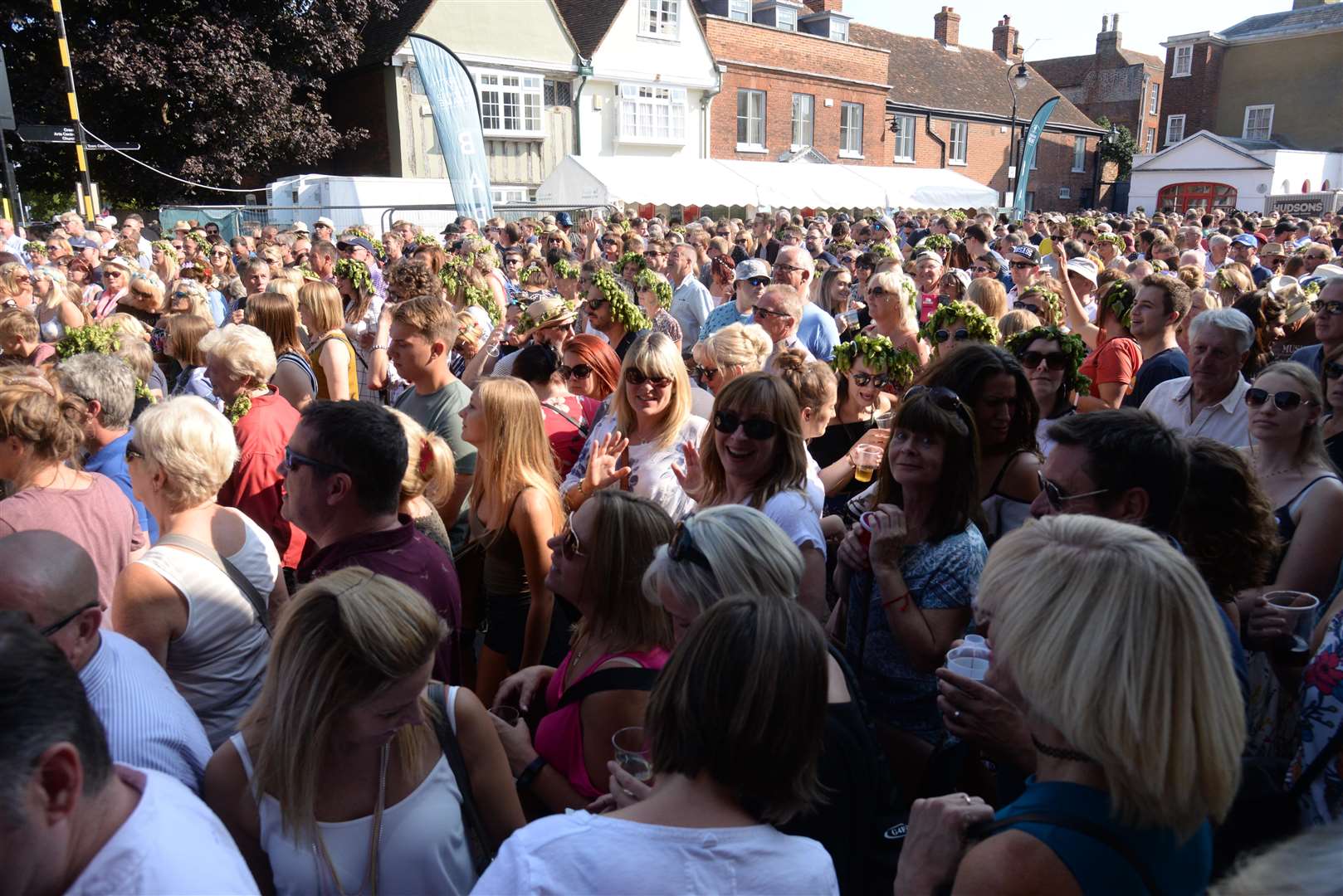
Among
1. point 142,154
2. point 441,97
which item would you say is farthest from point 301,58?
point 441,97

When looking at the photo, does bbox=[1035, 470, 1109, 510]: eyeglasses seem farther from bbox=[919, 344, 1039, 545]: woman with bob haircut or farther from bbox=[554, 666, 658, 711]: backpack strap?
bbox=[554, 666, 658, 711]: backpack strap

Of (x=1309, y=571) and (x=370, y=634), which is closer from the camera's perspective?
(x=370, y=634)

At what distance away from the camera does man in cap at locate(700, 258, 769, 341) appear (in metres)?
6.72

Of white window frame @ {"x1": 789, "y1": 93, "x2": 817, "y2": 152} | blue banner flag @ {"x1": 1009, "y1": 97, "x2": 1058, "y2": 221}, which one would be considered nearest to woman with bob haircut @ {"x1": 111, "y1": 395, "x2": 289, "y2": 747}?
blue banner flag @ {"x1": 1009, "y1": 97, "x2": 1058, "y2": 221}

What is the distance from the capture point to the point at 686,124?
30.9m

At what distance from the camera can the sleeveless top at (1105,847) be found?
1.29 m

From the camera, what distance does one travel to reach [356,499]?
2.63m

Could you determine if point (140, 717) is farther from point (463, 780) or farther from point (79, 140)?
point (79, 140)

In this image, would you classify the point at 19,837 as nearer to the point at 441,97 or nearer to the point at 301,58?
the point at 441,97

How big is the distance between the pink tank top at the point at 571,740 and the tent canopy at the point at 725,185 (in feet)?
66.7

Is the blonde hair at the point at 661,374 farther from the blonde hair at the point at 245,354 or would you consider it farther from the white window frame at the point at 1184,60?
the white window frame at the point at 1184,60

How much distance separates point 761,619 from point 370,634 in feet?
2.56

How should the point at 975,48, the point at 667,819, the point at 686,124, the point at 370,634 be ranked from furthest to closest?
the point at 975,48 < the point at 686,124 < the point at 370,634 < the point at 667,819

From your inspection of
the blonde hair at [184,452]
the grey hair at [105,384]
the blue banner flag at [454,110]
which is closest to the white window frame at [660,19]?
the blue banner flag at [454,110]
